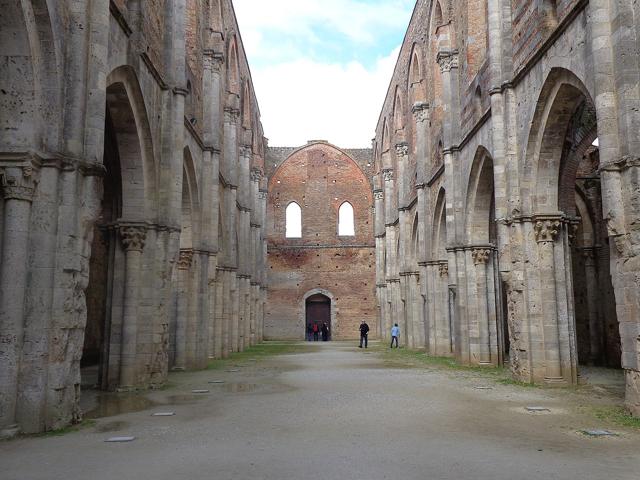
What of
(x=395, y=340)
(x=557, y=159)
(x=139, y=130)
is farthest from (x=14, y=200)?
(x=395, y=340)

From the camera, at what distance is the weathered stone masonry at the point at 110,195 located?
7.23 metres

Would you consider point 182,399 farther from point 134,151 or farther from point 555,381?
point 555,381

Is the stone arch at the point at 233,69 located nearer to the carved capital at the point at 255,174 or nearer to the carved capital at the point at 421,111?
the carved capital at the point at 421,111

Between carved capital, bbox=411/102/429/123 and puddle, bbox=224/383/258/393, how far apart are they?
589 inches

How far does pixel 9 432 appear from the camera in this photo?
22.4 ft

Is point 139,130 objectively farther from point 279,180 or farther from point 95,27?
point 279,180

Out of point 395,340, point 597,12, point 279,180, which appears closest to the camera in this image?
point 597,12

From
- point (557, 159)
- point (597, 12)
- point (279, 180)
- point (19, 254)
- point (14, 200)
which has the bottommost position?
point (19, 254)

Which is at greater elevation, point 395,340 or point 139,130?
point 139,130

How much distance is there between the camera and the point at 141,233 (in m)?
12.5

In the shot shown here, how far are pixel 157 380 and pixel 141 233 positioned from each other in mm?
3073

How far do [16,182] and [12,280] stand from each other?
1.16 meters

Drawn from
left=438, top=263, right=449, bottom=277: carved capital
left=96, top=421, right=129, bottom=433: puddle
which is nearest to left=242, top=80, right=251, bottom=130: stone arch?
left=438, top=263, right=449, bottom=277: carved capital

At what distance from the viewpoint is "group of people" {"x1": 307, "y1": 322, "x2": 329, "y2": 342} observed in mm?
Result: 39969
